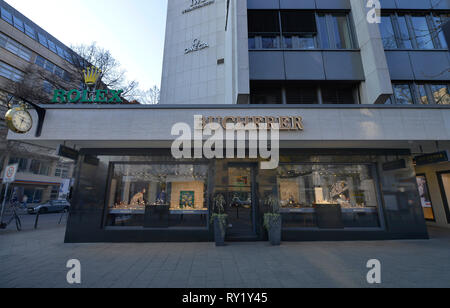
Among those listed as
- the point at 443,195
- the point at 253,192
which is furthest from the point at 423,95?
the point at 253,192

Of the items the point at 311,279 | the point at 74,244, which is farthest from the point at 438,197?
the point at 74,244

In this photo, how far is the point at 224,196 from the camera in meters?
8.73

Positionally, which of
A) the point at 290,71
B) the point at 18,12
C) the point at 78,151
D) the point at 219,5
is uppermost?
the point at 18,12

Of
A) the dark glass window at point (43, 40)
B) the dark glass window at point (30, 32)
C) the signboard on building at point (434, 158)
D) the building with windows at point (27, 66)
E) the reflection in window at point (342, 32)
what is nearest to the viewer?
the signboard on building at point (434, 158)

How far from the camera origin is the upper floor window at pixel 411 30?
34.3ft

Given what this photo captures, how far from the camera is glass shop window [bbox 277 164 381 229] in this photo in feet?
28.7

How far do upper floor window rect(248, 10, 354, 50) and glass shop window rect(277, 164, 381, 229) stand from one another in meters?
7.35

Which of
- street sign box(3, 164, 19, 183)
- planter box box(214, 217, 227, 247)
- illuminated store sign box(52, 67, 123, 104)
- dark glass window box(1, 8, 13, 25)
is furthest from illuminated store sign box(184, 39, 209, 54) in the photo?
dark glass window box(1, 8, 13, 25)

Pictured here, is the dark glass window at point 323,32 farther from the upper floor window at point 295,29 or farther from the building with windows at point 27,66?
the building with windows at point 27,66

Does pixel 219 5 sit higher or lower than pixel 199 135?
higher

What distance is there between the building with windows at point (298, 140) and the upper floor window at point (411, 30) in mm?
75

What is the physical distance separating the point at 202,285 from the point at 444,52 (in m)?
16.6

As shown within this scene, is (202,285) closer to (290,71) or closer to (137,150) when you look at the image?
(137,150)

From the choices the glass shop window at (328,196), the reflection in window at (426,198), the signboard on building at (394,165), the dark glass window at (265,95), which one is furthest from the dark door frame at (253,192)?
the reflection in window at (426,198)
